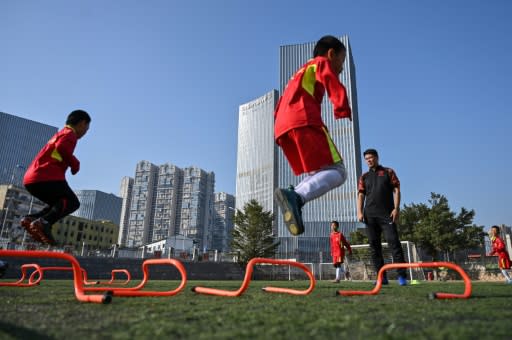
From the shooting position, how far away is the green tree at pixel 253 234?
40094mm

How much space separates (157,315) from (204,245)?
129736 millimetres

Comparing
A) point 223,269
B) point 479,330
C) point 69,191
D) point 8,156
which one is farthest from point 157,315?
point 8,156

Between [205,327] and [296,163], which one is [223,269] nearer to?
[296,163]

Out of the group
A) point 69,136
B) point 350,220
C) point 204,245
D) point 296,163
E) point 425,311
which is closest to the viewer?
Result: point 425,311

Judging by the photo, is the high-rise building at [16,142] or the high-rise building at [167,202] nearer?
the high-rise building at [167,202]

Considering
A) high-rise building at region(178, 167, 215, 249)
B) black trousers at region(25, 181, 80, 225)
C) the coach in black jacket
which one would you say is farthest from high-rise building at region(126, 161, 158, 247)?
the coach in black jacket

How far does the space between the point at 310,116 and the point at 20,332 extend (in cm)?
287

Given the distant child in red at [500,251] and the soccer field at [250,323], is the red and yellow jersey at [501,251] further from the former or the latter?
the soccer field at [250,323]

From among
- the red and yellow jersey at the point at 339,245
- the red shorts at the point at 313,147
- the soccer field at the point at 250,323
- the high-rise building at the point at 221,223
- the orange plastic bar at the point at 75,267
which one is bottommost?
the soccer field at the point at 250,323

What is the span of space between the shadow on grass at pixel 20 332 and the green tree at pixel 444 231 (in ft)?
126

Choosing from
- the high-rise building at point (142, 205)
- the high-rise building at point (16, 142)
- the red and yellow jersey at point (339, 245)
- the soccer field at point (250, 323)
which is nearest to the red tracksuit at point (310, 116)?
the soccer field at point (250, 323)

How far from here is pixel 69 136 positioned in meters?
4.33

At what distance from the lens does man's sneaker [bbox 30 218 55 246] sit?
3938 millimetres

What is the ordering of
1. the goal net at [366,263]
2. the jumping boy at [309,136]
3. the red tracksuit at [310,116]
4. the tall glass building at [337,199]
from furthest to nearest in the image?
the tall glass building at [337,199] → the goal net at [366,263] → the red tracksuit at [310,116] → the jumping boy at [309,136]
